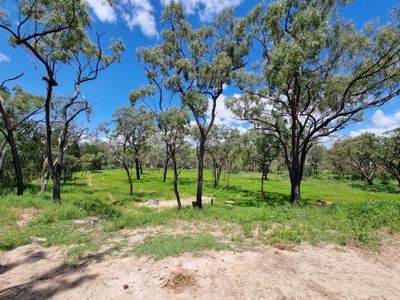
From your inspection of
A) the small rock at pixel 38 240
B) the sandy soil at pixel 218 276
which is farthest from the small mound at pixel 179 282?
the small rock at pixel 38 240

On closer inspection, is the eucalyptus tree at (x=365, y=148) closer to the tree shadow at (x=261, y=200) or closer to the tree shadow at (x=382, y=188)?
the tree shadow at (x=382, y=188)

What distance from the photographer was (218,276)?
465 centimetres

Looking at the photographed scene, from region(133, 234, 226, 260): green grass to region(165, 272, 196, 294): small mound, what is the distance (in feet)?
3.56

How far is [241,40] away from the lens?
12.9 m

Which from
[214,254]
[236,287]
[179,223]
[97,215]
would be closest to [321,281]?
[236,287]

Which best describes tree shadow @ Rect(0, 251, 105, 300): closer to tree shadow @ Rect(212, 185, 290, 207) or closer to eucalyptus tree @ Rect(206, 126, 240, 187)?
tree shadow @ Rect(212, 185, 290, 207)

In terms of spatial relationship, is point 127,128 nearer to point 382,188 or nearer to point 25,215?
point 25,215

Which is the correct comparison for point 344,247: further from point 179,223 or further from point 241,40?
point 241,40

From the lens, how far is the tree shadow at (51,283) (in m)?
4.32

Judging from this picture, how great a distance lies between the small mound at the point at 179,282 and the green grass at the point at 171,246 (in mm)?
1086

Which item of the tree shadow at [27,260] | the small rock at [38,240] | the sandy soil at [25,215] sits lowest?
the tree shadow at [27,260]

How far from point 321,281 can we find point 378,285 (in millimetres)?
1167

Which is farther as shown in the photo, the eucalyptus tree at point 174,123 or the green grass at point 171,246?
the eucalyptus tree at point 174,123

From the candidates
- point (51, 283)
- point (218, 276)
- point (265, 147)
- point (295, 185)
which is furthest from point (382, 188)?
point (51, 283)
